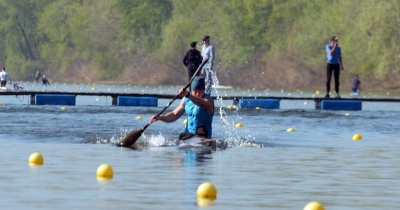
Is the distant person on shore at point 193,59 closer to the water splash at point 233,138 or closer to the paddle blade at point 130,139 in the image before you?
the water splash at point 233,138

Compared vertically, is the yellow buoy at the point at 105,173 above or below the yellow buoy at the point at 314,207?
above

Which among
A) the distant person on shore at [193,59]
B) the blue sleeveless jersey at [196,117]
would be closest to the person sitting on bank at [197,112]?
the blue sleeveless jersey at [196,117]

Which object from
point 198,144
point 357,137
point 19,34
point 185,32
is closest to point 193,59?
point 357,137

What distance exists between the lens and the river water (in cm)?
1427

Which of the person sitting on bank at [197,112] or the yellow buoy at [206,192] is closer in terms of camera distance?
Result: the yellow buoy at [206,192]

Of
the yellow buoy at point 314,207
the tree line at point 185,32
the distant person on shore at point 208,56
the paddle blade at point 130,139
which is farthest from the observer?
the tree line at point 185,32

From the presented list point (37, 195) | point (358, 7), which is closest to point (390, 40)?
point (358, 7)

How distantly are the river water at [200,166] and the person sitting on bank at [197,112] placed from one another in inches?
20.9

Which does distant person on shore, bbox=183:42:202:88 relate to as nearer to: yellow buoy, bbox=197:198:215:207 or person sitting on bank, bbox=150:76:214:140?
person sitting on bank, bbox=150:76:214:140

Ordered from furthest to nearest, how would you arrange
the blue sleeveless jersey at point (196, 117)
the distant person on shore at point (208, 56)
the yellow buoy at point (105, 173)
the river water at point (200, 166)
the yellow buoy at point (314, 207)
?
1. the distant person on shore at point (208, 56)
2. the blue sleeveless jersey at point (196, 117)
3. the yellow buoy at point (105, 173)
4. the river water at point (200, 166)
5. the yellow buoy at point (314, 207)

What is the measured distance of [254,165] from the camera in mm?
19547

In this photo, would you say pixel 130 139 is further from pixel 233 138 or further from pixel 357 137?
pixel 357 137

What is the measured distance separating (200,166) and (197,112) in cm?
332

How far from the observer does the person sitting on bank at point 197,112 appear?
2181 cm
